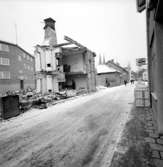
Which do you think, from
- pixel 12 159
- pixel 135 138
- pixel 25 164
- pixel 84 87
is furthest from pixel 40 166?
pixel 84 87

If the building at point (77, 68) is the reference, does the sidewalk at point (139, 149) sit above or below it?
below

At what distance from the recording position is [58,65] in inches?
675

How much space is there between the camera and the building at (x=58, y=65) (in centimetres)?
1616

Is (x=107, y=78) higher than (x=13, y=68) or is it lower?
lower

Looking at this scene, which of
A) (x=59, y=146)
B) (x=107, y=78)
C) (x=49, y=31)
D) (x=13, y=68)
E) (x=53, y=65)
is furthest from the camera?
(x=107, y=78)

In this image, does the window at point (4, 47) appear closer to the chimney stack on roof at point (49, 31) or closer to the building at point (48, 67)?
the chimney stack on roof at point (49, 31)

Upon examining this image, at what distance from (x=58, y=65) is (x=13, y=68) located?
1365 centimetres

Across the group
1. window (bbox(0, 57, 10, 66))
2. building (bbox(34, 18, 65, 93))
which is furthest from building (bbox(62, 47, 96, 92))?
window (bbox(0, 57, 10, 66))

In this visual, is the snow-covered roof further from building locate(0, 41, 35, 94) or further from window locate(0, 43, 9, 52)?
window locate(0, 43, 9, 52)

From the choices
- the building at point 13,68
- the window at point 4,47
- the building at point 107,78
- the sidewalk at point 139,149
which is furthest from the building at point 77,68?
the building at point 107,78

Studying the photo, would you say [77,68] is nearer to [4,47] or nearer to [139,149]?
[139,149]

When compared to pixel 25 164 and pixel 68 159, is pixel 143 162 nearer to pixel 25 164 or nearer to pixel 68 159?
pixel 68 159

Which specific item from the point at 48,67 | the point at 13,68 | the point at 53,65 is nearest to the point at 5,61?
the point at 13,68

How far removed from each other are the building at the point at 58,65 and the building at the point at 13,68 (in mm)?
10496
